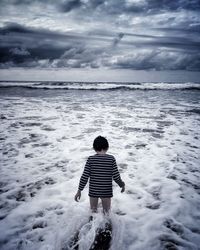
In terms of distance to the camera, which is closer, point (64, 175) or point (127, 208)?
point (127, 208)

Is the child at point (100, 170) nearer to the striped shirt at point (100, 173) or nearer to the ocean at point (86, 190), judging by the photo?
the striped shirt at point (100, 173)

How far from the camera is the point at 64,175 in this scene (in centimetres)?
461

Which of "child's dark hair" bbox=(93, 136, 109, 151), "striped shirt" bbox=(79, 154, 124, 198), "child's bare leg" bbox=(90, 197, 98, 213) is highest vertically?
"child's dark hair" bbox=(93, 136, 109, 151)

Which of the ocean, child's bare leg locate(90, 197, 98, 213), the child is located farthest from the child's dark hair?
the ocean

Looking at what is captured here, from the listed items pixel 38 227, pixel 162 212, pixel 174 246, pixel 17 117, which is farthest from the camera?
pixel 17 117

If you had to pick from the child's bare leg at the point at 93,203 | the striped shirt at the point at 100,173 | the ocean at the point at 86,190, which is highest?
the striped shirt at the point at 100,173

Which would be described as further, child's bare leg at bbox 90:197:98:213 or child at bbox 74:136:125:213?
child's bare leg at bbox 90:197:98:213

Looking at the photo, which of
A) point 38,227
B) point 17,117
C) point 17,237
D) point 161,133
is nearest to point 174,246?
point 38,227

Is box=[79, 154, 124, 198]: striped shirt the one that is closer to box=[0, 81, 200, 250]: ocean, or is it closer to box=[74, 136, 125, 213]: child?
box=[74, 136, 125, 213]: child

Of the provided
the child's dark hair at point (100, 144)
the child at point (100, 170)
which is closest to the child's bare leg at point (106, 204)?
the child at point (100, 170)

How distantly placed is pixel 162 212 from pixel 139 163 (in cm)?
190

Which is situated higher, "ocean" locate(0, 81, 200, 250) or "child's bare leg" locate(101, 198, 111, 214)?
"child's bare leg" locate(101, 198, 111, 214)

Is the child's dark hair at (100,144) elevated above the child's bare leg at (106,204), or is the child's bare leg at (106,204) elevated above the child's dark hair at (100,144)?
the child's dark hair at (100,144)

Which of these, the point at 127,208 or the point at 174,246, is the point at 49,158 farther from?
the point at 174,246
